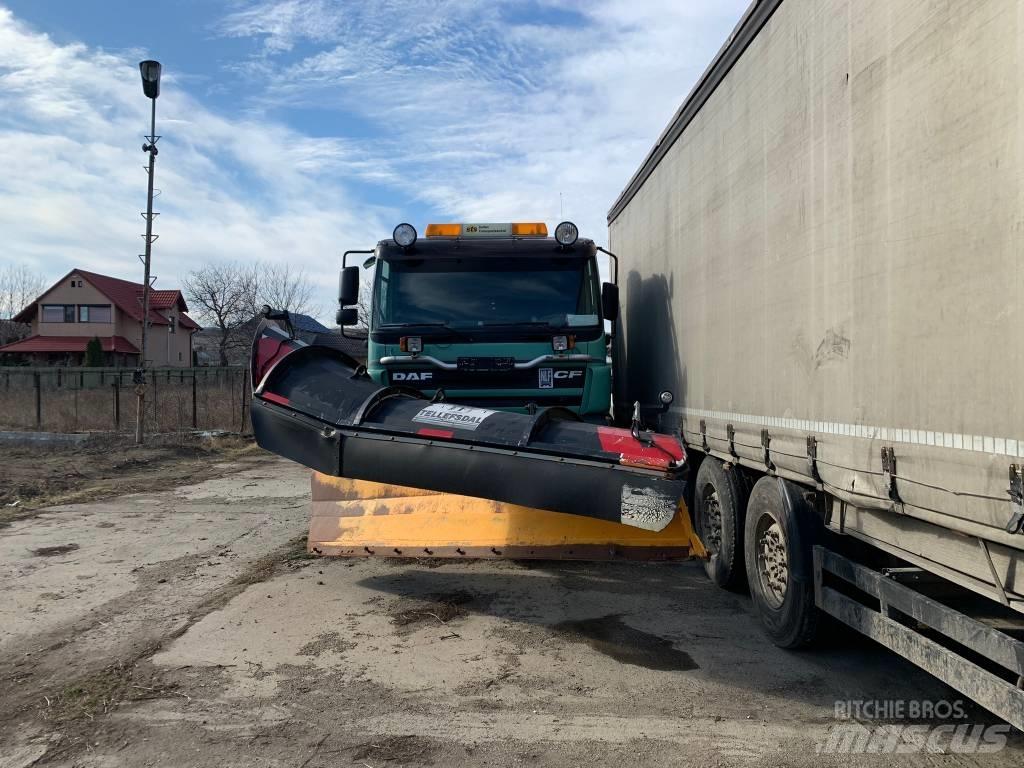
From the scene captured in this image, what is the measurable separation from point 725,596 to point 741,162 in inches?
128

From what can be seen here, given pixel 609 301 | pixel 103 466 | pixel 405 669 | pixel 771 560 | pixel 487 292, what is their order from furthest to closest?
1. pixel 103 466
2. pixel 609 301
3. pixel 487 292
4. pixel 771 560
5. pixel 405 669

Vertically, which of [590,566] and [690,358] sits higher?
[690,358]

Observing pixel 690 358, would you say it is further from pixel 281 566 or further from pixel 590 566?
pixel 281 566

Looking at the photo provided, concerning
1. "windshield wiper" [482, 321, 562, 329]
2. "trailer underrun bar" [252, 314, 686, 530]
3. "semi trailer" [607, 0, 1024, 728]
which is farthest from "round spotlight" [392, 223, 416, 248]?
"semi trailer" [607, 0, 1024, 728]

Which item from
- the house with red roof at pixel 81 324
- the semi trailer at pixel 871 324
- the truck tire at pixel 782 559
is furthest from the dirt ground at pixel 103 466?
the house with red roof at pixel 81 324

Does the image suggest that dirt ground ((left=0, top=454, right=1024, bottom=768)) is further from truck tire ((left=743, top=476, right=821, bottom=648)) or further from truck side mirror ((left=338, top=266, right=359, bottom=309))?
truck side mirror ((left=338, top=266, right=359, bottom=309))

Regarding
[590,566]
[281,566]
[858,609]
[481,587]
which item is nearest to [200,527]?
[281,566]

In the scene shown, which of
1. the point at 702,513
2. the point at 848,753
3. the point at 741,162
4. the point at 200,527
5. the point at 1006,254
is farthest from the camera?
the point at 200,527

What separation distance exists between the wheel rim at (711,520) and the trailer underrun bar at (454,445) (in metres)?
1.44

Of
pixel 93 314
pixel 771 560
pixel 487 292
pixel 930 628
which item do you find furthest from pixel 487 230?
pixel 93 314

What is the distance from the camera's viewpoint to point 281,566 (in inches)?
263

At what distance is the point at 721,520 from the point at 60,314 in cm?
5416

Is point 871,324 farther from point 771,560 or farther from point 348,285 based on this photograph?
point 348,285

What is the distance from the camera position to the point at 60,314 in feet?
162
